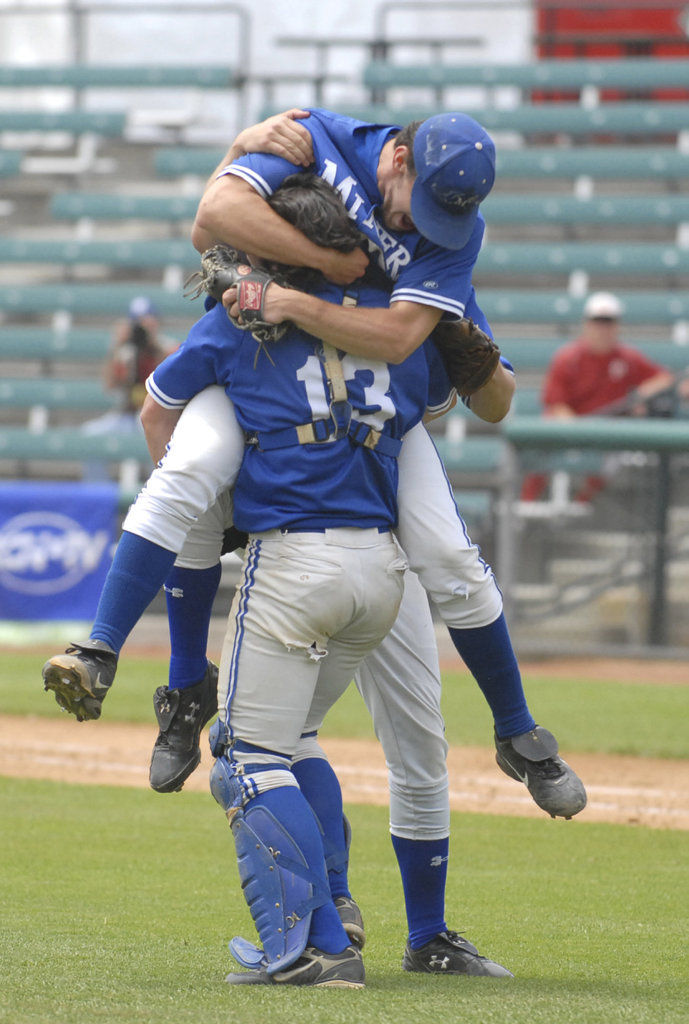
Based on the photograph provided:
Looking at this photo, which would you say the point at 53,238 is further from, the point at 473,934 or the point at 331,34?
the point at 473,934

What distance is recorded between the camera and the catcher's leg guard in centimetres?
290

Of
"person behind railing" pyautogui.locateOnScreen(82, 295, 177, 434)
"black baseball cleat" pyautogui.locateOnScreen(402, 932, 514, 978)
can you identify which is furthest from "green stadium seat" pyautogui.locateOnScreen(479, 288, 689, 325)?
"black baseball cleat" pyautogui.locateOnScreen(402, 932, 514, 978)

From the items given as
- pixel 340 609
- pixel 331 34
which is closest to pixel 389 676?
pixel 340 609

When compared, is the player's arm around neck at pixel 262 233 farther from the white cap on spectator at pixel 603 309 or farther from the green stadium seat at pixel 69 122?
the green stadium seat at pixel 69 122

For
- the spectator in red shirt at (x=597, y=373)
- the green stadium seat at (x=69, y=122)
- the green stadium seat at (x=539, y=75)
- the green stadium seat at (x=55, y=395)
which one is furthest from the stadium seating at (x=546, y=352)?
the green stadium seat at (x=69, y=122)

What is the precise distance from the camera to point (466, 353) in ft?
10.5

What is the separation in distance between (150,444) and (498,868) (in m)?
2.06

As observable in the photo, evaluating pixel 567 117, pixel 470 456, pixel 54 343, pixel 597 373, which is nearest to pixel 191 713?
pixel 597 373

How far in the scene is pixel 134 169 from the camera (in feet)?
53.1

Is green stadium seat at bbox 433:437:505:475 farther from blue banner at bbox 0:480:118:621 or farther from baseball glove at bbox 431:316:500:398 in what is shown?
baseball glove at bbox 431:316:500:398

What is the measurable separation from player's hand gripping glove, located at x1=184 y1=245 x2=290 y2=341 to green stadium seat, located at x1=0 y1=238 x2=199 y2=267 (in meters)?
11.6

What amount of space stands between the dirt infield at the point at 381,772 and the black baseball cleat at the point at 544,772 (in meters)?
2.46

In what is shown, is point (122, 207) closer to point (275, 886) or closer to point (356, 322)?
point (356, 322)

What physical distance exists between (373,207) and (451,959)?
1677 millimetres
